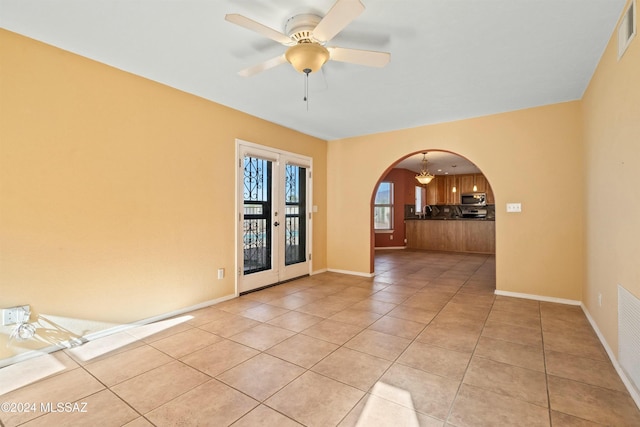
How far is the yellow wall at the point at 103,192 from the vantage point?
91.3 inches

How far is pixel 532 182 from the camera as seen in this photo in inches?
155

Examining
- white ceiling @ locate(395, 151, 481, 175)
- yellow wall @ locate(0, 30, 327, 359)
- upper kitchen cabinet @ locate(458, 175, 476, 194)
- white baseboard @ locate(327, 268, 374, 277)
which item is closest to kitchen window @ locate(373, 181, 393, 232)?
white ceiling @ locate(395, 151, 481, 175)

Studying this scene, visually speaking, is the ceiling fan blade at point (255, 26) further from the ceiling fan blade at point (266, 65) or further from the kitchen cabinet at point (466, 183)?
the kitchen cabinet at point (466, 183)

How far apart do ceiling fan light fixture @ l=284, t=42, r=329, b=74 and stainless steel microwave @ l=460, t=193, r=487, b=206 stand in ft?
32.8

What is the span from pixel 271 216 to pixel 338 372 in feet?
9.38

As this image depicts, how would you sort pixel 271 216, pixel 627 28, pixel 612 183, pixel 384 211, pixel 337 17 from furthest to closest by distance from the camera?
pixel 384 211, pixel 271 216, pixel 612 183, pixel 627 28, pixel 337 17

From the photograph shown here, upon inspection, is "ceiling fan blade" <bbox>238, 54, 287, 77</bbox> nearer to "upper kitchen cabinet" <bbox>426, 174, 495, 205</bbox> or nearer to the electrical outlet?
the electrical outlet

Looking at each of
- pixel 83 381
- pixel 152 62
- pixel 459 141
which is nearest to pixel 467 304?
pixel 459 141

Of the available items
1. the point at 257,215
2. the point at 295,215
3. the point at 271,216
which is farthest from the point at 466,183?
the point at 257,215

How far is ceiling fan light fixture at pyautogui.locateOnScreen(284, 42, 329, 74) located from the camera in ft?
6.98

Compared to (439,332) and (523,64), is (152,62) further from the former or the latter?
(439,332)

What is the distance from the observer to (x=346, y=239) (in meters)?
5.58

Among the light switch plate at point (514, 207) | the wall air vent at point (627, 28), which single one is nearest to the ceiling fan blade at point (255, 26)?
the wall air vent at point (627, 28)

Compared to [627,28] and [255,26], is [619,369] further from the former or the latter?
[255,26]
